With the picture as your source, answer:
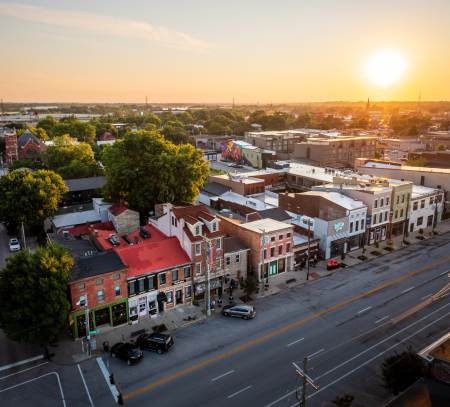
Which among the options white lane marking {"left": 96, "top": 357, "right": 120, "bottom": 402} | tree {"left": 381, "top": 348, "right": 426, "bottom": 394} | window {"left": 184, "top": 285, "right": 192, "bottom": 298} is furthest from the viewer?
window {"left": 184, "top": 285, "right": 192, "bottom": 298}

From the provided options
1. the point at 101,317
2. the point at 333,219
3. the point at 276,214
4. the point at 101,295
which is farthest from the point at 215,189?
the point at 101,317

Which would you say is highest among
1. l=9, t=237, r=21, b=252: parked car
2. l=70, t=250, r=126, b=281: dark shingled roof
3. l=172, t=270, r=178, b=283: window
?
l=70, t=250, r=126, b=281: dark shingled roof

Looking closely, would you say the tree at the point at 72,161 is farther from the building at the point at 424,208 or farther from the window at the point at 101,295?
the building at the point at 424,208

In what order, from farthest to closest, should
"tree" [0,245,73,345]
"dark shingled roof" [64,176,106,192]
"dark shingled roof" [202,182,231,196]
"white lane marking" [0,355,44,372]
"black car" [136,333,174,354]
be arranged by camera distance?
"dark shingled roof" [64,176,106,192]
"dark shingled roof" [202,182,231,196]
"black car" [136,333,174,354]
"white lane marking" [0,355,44,372]
"tree" [0,245,73,345]

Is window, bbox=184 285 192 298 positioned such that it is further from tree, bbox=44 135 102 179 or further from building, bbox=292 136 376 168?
building, bbox=292 136 376 168

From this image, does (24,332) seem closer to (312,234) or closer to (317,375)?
(317,375)

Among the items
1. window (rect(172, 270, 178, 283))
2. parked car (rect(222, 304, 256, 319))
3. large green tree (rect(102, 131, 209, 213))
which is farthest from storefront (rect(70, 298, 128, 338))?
large green tree (rect(102, 131, 209, 213))

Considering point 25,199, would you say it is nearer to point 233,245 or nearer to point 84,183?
point 84,183
